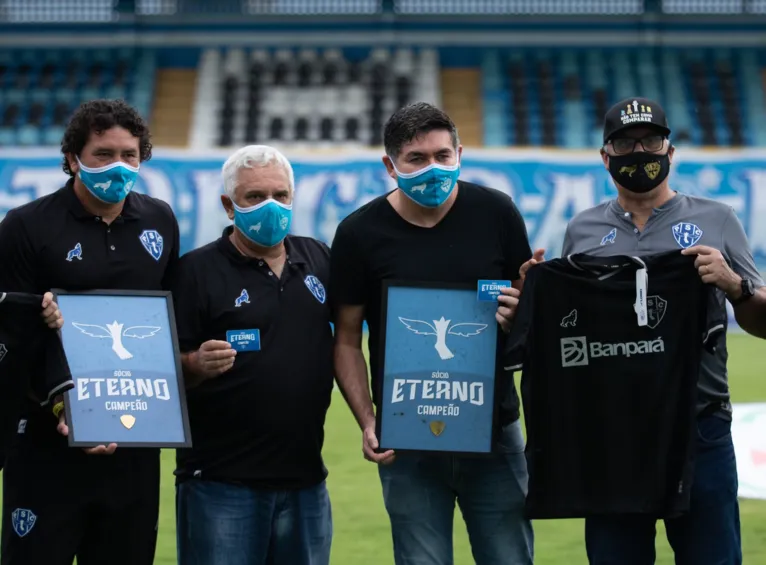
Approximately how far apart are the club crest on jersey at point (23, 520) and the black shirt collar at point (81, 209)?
1128 mm

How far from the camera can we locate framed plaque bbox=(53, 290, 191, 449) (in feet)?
15.4

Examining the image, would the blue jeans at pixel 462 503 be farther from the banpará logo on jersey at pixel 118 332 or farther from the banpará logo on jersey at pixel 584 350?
the banpará logo on jersey at pixel 118 332

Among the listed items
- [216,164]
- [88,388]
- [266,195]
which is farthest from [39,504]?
[216,164]

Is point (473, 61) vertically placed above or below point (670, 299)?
above

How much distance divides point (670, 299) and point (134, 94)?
67.2 ft

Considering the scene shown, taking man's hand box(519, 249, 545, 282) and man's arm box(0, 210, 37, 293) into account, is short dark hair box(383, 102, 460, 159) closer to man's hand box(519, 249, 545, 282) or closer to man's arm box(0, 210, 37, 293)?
man's hand box(519, 249, 545, 282)

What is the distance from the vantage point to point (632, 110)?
467 centimetres

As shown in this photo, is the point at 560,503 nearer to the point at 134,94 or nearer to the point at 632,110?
the point at 632,110

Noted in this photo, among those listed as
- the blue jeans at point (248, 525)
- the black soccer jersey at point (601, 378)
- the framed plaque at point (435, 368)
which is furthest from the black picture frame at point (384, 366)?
the blue jeans at point (248, 525)

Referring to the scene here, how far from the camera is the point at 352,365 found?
4.84 metres

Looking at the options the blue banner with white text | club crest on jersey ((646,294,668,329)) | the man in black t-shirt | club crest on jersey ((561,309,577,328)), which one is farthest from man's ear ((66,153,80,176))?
the blue banner with white text

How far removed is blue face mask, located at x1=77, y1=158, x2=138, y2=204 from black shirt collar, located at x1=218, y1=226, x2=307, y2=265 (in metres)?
0.42

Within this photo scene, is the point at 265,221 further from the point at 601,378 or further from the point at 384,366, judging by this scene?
the point at 601,378

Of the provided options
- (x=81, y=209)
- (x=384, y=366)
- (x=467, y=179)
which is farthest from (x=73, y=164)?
(x=467, y=179)
